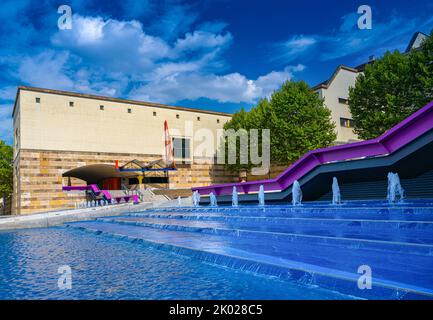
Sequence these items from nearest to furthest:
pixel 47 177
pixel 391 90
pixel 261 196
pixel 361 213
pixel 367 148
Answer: pixel 361 213 < pixel 367 148 < pixel 261 196 < pixel 391 90 < pixel 47 177

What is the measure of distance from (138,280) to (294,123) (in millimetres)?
29482

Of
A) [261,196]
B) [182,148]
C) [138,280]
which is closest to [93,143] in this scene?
[182,148]

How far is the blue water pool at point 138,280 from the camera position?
4328 millimetres

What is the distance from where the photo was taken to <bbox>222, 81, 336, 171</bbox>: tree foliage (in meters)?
31.9

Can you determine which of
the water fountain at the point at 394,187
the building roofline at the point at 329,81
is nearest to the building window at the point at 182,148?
the building roofline at the point at 329,81

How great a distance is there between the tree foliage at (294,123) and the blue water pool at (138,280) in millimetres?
26276

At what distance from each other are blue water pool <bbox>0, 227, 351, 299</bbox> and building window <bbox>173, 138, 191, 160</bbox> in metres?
32.2

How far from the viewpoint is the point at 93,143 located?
113 ft

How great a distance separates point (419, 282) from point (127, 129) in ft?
116

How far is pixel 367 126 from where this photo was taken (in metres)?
30.3

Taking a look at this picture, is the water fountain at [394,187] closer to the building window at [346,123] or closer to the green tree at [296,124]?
the green tree at [296,124]

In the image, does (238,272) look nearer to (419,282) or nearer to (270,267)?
(270,267)

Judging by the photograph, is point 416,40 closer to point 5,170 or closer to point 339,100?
point 339,100
